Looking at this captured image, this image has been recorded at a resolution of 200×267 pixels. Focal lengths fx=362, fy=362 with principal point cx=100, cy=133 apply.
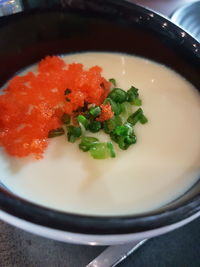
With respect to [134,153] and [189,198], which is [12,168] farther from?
[189,198]

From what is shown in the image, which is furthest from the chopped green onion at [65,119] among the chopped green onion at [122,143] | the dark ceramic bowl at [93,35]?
the dark ceramic bowl at [93,35]

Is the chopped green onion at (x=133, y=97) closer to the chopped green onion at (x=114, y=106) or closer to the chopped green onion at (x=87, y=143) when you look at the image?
the chopped green onion at (x=114, y=106)

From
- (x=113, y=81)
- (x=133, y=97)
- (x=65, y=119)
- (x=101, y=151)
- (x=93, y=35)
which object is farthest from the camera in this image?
(x=93, y=35)

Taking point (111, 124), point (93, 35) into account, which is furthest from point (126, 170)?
point (93, 35)

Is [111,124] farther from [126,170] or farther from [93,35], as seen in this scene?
[93,35]

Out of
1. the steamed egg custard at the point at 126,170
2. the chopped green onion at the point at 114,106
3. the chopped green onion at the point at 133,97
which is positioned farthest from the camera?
the chopped green onion at the point at 133,97

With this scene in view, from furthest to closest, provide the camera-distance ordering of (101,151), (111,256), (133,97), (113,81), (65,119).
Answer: (113,81) < (133,97) < (65,119) < (101,151) < (111,256)

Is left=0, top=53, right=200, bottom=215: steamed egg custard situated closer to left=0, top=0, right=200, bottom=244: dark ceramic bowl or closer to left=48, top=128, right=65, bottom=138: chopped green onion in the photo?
left=48, top=128, right=65, bottom=138: chopped green onion

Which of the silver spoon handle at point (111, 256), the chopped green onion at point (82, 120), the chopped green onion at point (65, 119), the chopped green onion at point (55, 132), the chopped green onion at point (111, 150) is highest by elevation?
the chopped green onion at point (111, 150)
